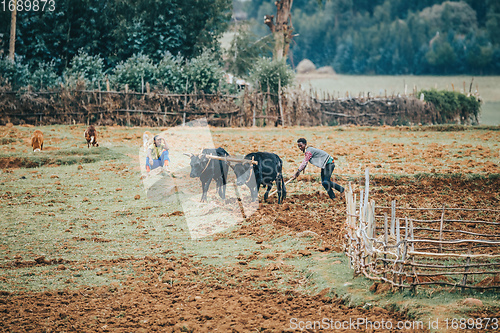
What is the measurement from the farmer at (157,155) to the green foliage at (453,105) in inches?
814

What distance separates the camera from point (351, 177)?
45.6ft

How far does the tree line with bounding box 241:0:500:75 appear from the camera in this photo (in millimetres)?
50000

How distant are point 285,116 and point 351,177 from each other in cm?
1361

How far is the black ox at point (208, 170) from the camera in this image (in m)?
12.2

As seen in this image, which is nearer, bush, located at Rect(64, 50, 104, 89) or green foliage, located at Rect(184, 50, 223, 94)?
green foliage, located at Rect(184, 50, 223, 94)

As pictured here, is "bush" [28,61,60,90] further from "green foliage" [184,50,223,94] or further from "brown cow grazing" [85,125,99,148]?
"brown cow grazing" [85,125,99,148]

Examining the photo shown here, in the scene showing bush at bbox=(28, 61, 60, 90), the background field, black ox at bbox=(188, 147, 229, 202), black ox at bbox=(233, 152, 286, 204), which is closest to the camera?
black ox at bbox=(233, 152, 286, 204)

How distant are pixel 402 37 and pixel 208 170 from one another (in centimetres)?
4455

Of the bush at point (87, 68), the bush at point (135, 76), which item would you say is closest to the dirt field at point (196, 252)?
the bush at point (135, 76)

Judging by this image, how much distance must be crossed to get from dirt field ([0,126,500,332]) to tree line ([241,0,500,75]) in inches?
1403

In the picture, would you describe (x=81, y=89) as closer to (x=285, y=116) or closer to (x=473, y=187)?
(x=285, y=116)

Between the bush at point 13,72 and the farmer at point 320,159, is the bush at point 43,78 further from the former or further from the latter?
the farmer at point 320,159

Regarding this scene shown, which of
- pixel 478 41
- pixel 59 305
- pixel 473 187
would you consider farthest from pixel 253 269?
pixel 478 41

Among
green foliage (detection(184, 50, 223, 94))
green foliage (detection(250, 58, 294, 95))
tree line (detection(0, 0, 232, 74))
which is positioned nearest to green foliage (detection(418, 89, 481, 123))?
green foliage (detection(250, 58, 294, 95))
